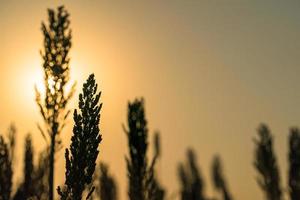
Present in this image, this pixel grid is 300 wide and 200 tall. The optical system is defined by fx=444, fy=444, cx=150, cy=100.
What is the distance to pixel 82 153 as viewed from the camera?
618 inches

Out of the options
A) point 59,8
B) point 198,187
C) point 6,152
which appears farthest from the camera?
point 198,187

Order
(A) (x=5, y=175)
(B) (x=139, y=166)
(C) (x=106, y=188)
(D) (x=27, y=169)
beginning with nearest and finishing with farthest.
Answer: (B) (x=139, y=166) → (A) (x=5, y=175) → (D) (x=27, y=169) → (C) (x=106, y=188)

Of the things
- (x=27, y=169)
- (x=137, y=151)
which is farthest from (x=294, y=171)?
(x=27, y=169)

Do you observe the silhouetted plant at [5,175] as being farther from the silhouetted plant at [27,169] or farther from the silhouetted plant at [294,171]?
the silhouetted plant at [294,171]

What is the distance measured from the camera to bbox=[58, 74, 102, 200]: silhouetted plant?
15477mm

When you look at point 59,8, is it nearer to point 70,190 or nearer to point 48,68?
point 48,68

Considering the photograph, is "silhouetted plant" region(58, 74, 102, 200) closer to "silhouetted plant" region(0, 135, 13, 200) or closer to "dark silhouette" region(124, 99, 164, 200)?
"dark silhouette" region(124, 99, 164, 200)

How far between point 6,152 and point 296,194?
50.2 ft

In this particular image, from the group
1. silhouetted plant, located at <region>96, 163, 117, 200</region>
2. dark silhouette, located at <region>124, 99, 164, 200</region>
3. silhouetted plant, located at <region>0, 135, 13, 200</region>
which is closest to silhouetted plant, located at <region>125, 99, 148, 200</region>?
dark silhouette, located at <region>124, 99, 164, 200</region>

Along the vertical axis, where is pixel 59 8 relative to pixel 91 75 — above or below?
above

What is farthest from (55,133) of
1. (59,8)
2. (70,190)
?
(59,8)

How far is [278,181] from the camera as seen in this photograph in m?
24.8

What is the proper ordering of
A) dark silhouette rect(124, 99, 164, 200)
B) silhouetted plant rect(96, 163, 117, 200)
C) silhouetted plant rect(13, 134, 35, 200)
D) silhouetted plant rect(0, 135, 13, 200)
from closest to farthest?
dark silhouette rect(124, 99, 164, 200) → silhouetted plant rect(0, 135, 13, 200) → silhouetted plant rect(13, 134, 35, 200) → silhouetted plant rect(96, 163, 117, 200)

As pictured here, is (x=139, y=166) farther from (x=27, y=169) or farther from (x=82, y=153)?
(x=27, y=169)
